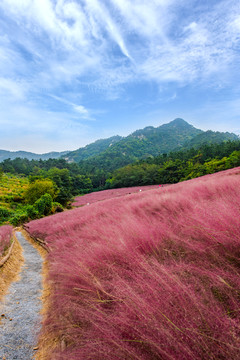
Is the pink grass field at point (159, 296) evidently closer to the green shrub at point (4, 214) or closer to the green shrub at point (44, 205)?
the green shrub at point (44, 205)

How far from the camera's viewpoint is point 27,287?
518 centimetres

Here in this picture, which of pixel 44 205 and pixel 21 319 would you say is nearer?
pixel 21 319

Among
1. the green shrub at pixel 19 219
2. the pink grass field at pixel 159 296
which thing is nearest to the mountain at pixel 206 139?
the green shrub at pixel 19 219

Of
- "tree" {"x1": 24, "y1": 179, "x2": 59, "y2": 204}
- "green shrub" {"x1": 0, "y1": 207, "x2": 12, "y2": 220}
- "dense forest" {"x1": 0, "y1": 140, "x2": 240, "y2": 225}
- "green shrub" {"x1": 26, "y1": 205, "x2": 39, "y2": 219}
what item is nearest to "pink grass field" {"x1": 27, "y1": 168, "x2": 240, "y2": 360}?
"green shrub" {"x1": 26, "y1": 205, "x2": 39, "y2": 219}

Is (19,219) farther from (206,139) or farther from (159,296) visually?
(206,139)

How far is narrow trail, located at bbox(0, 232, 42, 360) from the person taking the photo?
270cm

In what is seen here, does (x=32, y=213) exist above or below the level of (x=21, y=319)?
below

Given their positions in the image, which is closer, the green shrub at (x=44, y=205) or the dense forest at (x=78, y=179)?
the green shrub at (x=44, y=205)

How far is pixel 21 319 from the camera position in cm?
348

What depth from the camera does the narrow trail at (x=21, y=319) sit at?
270 centimetres

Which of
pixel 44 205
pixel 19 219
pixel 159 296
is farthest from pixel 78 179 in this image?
pixel 159 296

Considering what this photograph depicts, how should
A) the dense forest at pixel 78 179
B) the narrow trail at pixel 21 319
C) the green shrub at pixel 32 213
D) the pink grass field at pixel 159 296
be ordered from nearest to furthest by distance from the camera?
the pink grass field at pixel 159 296 → the narrow trail at pixel 21 319 → the green shrub at pixel 32 213 → the dense forest at pixel 78 179

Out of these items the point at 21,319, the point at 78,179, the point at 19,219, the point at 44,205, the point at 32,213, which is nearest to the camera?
the point at 21,319

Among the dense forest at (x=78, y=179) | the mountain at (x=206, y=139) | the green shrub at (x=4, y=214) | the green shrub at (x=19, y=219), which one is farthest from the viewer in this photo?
the mountain at (x=206, y=139)
